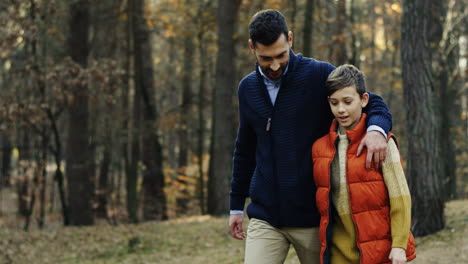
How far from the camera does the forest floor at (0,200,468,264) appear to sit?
26.4 feet

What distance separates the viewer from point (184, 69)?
75.3 ft

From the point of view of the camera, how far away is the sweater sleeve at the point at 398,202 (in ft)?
9.84

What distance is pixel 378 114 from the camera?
132 inches

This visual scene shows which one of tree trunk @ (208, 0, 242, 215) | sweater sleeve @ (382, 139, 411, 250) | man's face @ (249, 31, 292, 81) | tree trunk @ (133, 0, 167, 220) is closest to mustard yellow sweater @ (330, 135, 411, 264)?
sweater sleeve @ (382, 139, 411, 250)

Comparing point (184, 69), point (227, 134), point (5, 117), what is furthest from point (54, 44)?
point (227, 134)

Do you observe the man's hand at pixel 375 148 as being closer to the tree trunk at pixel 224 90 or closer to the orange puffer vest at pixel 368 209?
the orange puffer vest at pixel 368 209

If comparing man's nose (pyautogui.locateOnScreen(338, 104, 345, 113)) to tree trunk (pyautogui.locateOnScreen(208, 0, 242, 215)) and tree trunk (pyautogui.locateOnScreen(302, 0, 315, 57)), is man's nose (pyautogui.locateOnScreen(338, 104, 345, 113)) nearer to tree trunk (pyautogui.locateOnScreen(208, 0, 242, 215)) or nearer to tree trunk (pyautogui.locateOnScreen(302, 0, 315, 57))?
tree trunk (pyautogui.locateOnScreen(302, 0, 315, 57))

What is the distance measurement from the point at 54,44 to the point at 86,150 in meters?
6.26

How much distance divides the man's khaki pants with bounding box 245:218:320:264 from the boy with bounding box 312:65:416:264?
0.18 m

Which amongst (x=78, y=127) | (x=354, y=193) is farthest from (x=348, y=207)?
(x=78, y=127)

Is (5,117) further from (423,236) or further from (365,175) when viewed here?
(365,175)

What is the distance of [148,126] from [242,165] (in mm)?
13223

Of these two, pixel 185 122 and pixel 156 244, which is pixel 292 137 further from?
pixel 185 122

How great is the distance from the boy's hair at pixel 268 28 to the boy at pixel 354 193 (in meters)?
0.41
